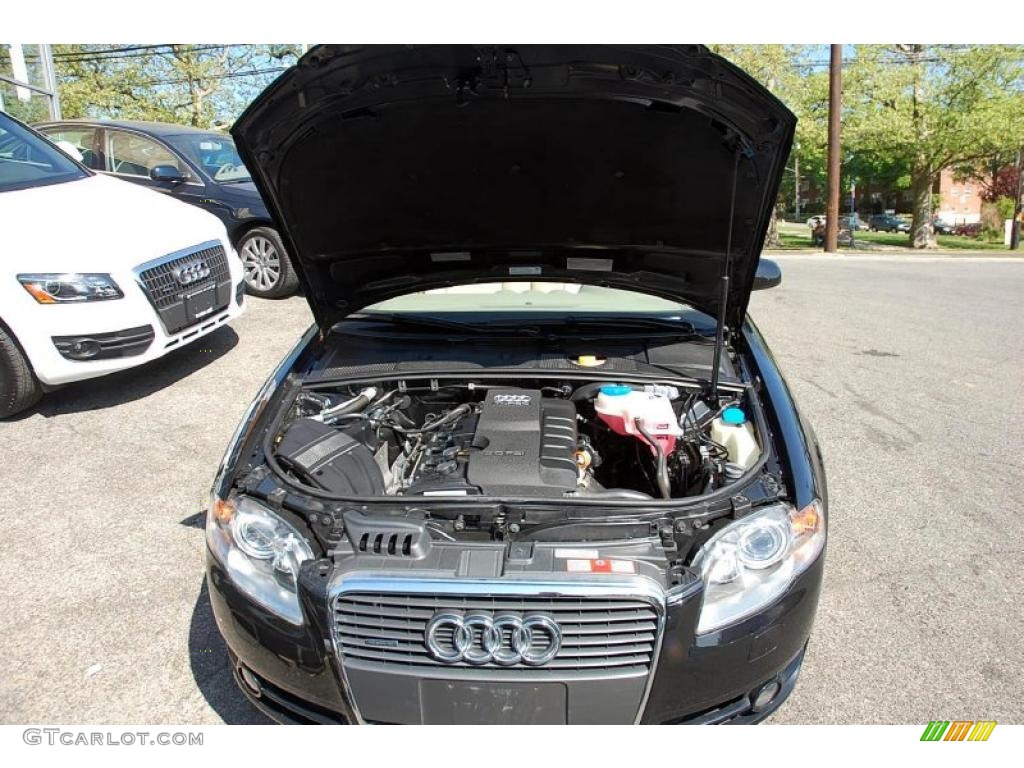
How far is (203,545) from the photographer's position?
10.9ft

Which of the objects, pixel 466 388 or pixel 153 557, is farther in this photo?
pixel 153 557

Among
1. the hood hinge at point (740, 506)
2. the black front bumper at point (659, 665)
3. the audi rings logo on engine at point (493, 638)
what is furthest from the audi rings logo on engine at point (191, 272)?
the hood hinge at point (740, 506)

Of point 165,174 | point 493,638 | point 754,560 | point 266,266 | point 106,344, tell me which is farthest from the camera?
point 266,266

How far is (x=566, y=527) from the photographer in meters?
2.07

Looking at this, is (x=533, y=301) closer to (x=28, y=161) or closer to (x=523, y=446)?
(x=523, y=446)

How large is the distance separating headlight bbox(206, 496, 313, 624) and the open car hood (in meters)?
1.24

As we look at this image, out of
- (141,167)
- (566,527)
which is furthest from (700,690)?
(141,167)

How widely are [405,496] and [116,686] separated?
128cm

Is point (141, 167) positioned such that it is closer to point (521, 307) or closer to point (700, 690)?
point (521, 307)

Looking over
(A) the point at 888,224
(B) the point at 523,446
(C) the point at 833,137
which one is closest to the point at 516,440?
(B) the point at 523,446

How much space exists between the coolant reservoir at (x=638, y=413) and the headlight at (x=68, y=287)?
350cm

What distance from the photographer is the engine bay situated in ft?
7.90

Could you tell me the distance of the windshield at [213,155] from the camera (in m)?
7.44

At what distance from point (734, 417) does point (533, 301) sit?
126 centimetres
